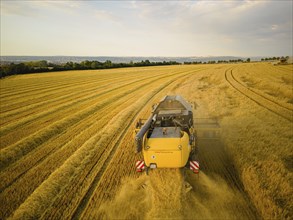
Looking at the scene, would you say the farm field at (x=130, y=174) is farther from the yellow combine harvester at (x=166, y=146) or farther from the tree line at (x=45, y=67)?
the tree line at (x=45, y=67)

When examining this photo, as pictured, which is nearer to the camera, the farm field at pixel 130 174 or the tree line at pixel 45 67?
the farm field at pixel 130 174

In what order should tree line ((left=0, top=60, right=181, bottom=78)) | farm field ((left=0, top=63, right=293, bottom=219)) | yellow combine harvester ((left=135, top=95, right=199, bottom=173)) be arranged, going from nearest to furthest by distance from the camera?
farm field ((left=0, top=63, right=293, bottom=219)), yellow combine harvester ((left=135, top=95, right=199, bottom=173)), tree line ((left=0, top=60, right=181, bottom=78))

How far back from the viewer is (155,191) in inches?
227

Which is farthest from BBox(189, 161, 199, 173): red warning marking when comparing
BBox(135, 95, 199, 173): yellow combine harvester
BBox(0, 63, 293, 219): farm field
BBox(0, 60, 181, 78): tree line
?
BBox(0, 60, 181, 78): tree line

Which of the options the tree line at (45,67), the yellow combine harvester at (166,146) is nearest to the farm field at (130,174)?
the yellow combine harvester at (166,146)

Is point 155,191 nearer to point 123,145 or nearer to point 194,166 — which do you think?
point 194,166

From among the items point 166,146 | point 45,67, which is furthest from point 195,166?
Answer: point 45,67

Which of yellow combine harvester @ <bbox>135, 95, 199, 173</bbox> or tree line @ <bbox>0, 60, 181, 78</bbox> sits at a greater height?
yellow combine harvester @ <bbox>135, 95, 199, 173</bbox>

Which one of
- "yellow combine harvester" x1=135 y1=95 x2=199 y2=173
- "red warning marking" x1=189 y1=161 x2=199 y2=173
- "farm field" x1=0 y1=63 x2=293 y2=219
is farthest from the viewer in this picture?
"red warning marking" x1=189 y1=161 x2=199 y2=173

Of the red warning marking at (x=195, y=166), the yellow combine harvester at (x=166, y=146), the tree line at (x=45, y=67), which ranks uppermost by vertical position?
the yellow combine harvester at (x=166, y=146)

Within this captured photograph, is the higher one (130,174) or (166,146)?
(166,146)

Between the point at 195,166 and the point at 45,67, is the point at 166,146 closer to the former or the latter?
the point at 195,166

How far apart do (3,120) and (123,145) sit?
32.2ft

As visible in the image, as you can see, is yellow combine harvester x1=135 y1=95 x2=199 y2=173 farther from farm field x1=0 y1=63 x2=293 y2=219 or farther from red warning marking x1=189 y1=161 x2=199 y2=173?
farm field x1=0 y1=63 x2=293 y2=219
